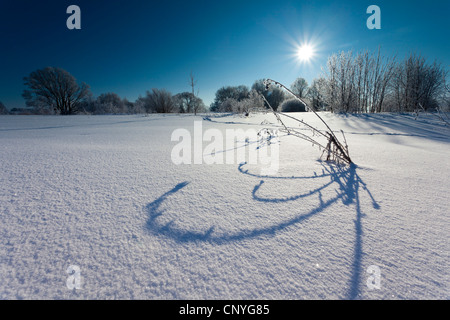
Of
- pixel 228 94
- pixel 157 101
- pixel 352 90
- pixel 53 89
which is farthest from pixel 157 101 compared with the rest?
pixel 352 90

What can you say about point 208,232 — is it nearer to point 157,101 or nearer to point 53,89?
point 53,89

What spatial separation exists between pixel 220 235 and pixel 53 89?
18765 mm

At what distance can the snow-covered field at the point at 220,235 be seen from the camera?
0.45m

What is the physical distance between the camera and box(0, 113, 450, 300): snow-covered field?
1.49 feet

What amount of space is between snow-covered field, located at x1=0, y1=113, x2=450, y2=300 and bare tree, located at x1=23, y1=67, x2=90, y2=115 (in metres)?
16.0

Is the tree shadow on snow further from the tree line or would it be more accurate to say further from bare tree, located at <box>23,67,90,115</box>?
bare tree, located at <box>23,67,90,115</box>

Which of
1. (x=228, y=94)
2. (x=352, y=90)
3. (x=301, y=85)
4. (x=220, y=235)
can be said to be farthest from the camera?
(x=228, y=94)

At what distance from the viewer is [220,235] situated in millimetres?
630

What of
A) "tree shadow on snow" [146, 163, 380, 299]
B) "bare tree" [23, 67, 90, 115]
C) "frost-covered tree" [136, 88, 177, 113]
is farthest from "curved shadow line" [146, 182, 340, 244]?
"frost-covered tree" [136, 88, 177, 113]

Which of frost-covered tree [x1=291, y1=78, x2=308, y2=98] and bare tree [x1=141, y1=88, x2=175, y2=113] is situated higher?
frost-covered tree [x1=291, y1=78, x2=308, y2=98]

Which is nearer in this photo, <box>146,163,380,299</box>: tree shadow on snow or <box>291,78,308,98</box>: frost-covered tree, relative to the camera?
<box>146,163,380,299</box>: tree shadow on snow

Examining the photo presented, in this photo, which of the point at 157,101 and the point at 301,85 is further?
the point at 301,85
